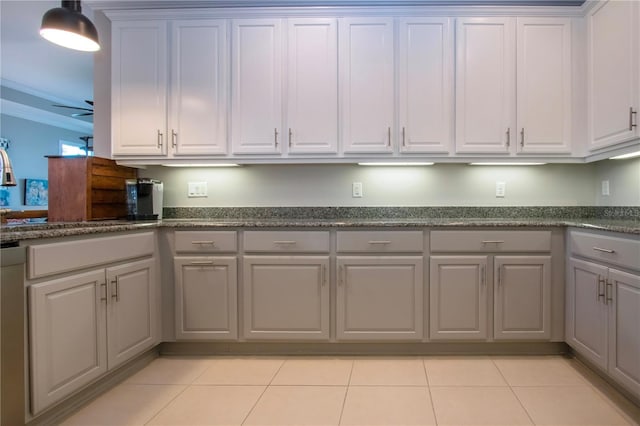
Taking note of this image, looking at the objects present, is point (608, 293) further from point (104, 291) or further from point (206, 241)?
point (104, 291)

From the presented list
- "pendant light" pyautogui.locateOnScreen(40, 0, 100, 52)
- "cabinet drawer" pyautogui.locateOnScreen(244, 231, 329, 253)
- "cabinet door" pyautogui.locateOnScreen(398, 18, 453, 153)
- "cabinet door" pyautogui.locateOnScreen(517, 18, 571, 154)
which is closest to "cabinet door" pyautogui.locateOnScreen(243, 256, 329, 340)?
"cabinet drawer" pyautogui.locateOnScreen(244, 231, 329, 253)

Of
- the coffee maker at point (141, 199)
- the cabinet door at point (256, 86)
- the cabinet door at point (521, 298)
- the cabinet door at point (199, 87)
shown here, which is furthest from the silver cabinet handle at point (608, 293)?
the coffee maker at point (141, 199)

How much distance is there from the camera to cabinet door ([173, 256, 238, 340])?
2.31 metres

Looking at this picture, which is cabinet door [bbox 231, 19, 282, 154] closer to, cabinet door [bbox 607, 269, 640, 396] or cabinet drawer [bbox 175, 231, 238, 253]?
cabinet drawer [bbox 175, 231, 238, 253]

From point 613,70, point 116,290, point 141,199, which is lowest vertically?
point 116,290

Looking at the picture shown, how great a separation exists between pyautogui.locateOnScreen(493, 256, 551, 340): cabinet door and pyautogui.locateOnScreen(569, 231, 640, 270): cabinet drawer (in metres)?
0.22

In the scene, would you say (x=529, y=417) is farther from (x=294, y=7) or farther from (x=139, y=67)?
(x=139, y=67)

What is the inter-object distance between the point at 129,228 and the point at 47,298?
580 millimetres

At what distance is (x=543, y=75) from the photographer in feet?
8.09

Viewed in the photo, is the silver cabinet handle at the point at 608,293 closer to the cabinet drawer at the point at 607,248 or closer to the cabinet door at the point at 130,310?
the cabinet drawer at the point at 607,248

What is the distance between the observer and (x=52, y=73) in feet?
14.6

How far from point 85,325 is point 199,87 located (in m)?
1.68

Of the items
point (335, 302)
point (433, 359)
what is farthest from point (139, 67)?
point (433, 359)

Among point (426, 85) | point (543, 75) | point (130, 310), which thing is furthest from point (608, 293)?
point (130, 310)
